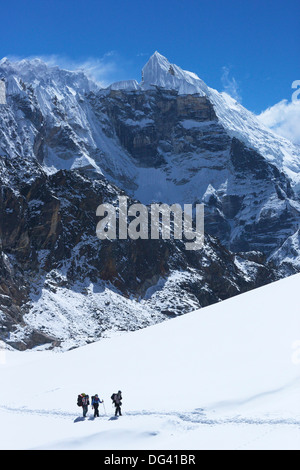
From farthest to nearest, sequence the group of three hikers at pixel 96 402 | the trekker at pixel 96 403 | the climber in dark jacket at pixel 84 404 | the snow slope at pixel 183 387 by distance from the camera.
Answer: the climber in dark jacket at pixel 84 404 → the trekker at pixel 96 403 → the group of three hikers at pixel 96 402 → the snow slope at pixel 183 387

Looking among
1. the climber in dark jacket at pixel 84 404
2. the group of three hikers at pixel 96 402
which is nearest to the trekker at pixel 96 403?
the group of three hikers at pixel 96 402

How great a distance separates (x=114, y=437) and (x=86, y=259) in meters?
133

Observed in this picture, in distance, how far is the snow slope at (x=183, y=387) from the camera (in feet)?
90.4

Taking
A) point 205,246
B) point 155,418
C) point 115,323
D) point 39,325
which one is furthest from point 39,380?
point 205,246

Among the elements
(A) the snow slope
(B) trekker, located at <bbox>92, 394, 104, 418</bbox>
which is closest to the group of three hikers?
(B) trekker, located at <bbox>92, 394, 104, 418</bbox>

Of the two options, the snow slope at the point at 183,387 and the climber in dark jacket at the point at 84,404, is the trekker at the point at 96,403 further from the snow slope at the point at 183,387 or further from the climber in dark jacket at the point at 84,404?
the snow slope at the point at 183,387

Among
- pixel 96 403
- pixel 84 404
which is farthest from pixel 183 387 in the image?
pixel 84 404

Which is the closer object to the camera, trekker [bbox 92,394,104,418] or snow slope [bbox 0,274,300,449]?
snow slope [bbox 0,274,300,449]

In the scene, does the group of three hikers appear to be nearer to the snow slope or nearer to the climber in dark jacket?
the climber in dark jacket

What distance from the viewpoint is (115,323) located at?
14062cm

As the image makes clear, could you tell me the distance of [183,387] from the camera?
35.5m

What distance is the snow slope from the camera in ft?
90.4

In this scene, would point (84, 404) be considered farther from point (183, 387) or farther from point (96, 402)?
point (183, 387)
